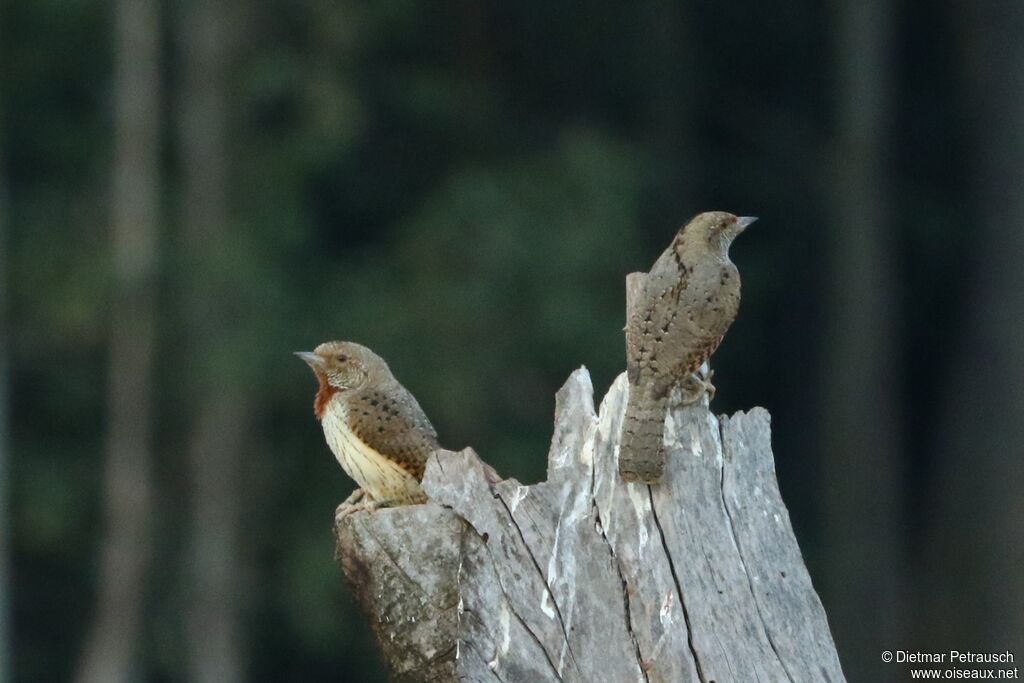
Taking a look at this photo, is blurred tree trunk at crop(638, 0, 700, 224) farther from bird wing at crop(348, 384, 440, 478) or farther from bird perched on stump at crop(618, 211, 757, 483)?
bird perched on stump at crop(618, 211, 757, 483)

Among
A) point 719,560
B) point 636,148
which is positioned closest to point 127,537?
point 636,148

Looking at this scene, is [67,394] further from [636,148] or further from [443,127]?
[636,148]

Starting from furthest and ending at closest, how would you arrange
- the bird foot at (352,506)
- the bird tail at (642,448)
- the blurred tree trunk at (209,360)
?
1. the blurred tree trunk at (209,360)
2. the bird foot at (352,506)
3. the bird tail at (642,448)

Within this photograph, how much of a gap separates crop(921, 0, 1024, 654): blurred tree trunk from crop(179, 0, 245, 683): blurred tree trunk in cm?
591

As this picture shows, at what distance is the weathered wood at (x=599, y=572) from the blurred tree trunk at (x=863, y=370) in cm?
1091

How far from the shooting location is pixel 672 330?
5.61 m

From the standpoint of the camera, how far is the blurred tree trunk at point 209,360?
15141 millimetres

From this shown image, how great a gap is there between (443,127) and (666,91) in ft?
7.18

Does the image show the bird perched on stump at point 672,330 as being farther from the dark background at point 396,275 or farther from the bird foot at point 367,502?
the dark background at point 396,275

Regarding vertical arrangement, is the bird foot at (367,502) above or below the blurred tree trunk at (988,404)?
below

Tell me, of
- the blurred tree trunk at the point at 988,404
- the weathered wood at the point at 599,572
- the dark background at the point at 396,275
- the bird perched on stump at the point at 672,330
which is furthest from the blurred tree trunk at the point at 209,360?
the weathered wood at the point at 599,572

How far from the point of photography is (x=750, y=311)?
1709cm

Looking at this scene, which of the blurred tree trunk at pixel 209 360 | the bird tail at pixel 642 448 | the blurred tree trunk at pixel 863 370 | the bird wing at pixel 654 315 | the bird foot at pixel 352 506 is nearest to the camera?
the bird tail at pixel 642 448

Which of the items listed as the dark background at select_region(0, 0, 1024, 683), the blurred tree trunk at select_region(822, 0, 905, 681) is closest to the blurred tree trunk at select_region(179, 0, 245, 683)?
the dark background at select_region(0, 0, 1024, 683)
